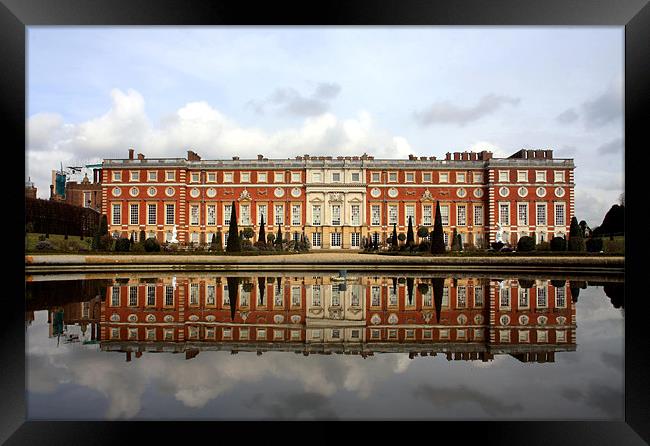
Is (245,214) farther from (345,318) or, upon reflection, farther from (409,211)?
(345,318)

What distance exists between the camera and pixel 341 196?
126ft

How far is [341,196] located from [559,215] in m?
17.4

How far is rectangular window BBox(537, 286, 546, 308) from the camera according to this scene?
894 cm

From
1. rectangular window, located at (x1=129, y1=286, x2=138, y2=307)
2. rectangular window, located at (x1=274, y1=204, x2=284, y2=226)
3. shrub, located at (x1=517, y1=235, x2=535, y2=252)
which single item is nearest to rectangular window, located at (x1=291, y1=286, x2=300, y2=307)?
rectangular window, located at (x1=129, y1=286, x2=138, y2=307)

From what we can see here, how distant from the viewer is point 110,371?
4.88m

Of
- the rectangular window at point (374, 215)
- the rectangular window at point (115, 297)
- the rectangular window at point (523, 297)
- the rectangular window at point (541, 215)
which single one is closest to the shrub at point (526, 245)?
the rectangular window at point (541, 215)

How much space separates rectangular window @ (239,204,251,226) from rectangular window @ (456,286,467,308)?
28321 mm

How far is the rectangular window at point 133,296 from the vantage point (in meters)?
9.06

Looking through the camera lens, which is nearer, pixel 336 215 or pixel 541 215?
pixel 541 215

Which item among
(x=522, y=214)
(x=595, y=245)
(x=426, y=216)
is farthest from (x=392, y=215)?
(x=595, y=245)

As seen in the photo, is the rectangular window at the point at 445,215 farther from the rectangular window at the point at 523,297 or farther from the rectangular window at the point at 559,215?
the rectangular window at the point at 523,297
